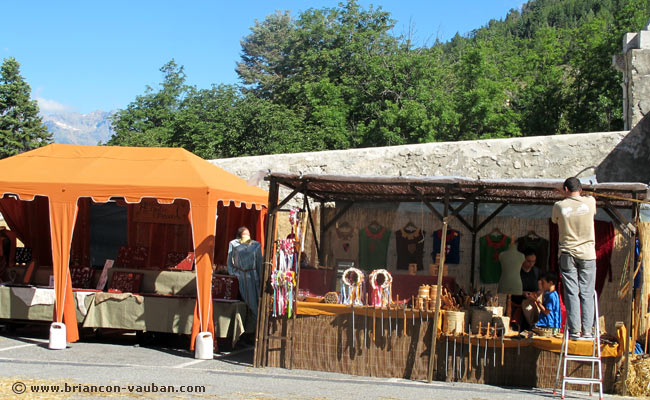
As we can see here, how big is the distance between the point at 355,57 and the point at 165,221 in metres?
18.5

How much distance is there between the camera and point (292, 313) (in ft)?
27.3

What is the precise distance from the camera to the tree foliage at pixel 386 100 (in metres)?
24.8

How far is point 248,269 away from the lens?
384 inches

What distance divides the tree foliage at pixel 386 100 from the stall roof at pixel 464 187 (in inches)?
534

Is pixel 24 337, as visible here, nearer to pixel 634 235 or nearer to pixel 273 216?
pixel 273 216

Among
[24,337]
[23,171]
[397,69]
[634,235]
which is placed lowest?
[24,337]

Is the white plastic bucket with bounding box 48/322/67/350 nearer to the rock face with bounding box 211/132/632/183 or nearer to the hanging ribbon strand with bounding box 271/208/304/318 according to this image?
the hanging ribbon strand with bounding box 271/208/304/318

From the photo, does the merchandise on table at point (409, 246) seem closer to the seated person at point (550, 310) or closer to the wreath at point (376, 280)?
the wreath at point (376, 280)

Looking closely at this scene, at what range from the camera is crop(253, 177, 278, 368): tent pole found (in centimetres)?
833

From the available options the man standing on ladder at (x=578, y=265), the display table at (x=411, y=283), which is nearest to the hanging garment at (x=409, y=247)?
A: the display table at (x=411, y=283)

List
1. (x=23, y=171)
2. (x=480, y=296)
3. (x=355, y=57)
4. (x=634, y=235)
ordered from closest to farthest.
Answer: (x=634, y=235)
(x=480, y=296)
(x=23, y=171)
(x=355, y=57)

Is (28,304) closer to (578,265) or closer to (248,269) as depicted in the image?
(248,269)

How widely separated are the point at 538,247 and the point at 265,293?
476cm

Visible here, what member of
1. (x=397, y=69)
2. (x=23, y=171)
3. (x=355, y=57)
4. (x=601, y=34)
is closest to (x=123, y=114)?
(x=355, y=57)
